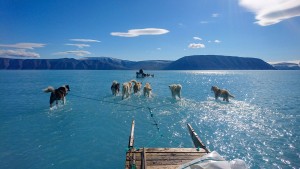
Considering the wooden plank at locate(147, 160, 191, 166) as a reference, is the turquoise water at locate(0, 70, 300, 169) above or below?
below

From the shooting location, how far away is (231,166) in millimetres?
6379

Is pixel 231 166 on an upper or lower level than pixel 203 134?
upper

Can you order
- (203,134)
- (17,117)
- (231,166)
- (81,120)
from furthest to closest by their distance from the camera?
(17,117) < (81,120) < (203,134) < (231,166)

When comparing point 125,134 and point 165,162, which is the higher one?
point 165,162

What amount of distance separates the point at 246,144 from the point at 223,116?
6114 millimetres

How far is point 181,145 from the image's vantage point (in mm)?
12211

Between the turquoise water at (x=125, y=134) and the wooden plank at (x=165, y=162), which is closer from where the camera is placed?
the wooden plank at (x=165, y=162)

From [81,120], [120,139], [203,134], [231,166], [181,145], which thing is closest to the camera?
[231,166]

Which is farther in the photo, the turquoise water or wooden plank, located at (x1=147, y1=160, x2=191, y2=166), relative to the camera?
the turquoise water

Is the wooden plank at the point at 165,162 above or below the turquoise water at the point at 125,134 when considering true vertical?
above

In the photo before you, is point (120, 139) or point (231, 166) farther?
point (120, 139)

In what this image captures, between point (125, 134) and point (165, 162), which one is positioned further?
point (125, 134)

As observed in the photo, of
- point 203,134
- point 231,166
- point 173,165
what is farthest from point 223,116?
point 231,166

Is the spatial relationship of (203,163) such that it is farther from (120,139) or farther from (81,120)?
(81,120)
